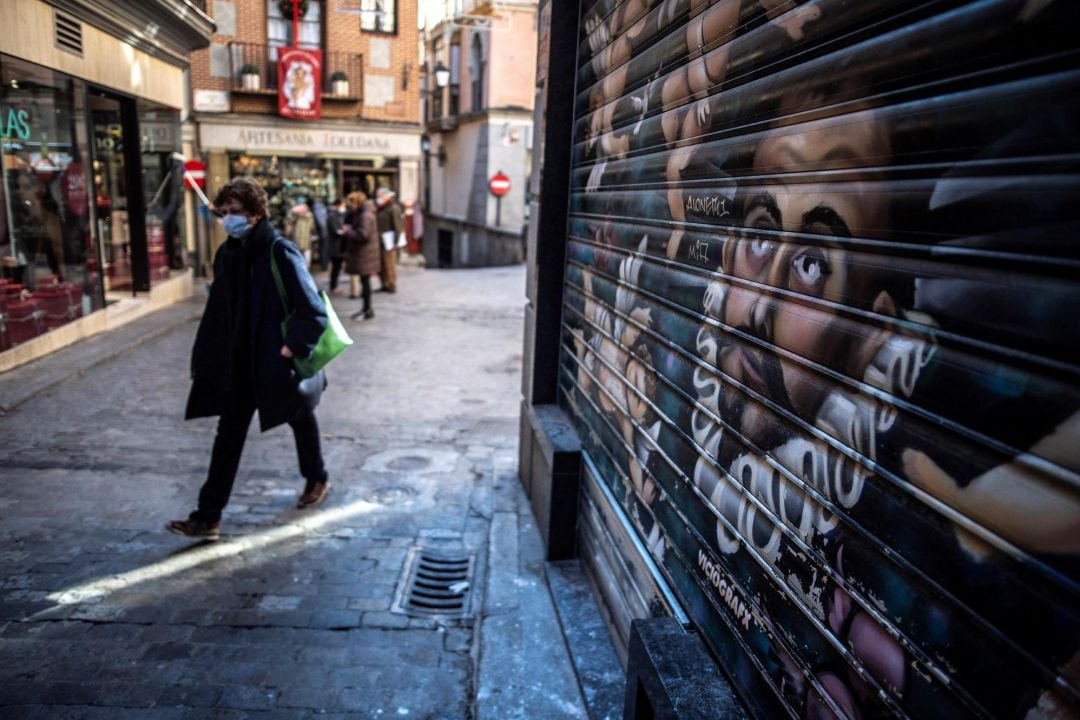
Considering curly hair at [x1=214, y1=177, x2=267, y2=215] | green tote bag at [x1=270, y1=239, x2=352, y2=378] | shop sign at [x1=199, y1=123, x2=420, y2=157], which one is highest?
shop sign at [x1=199, y1=123, x2=420, y2=157]

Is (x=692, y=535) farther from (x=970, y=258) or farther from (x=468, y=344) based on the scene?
(x=468, y=344)

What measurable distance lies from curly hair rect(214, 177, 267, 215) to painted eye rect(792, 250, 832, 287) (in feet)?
11.3

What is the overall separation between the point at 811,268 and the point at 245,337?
11.6ft

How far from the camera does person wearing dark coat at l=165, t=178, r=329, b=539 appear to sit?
174 inches

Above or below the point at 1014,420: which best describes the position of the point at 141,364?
below

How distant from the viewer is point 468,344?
434 inches

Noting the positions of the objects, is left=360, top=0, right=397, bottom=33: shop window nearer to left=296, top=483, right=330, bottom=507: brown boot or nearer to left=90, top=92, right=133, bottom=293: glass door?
left=90, top=92, right=133, bottom=293: glass door

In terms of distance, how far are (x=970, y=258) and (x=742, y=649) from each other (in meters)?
1.35

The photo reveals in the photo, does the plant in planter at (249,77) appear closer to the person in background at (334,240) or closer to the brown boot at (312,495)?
the person in background at (334,240)

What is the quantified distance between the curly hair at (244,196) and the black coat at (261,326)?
0.33 ft

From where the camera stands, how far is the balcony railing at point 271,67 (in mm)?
20828

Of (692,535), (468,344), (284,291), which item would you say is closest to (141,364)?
(468,344)

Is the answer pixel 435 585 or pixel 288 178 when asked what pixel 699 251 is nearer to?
pixel 435 585

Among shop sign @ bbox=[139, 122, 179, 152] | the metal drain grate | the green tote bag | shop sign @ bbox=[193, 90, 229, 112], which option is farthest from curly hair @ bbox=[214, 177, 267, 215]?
shop sign @ bbox=[193, 90, 229, 112]
